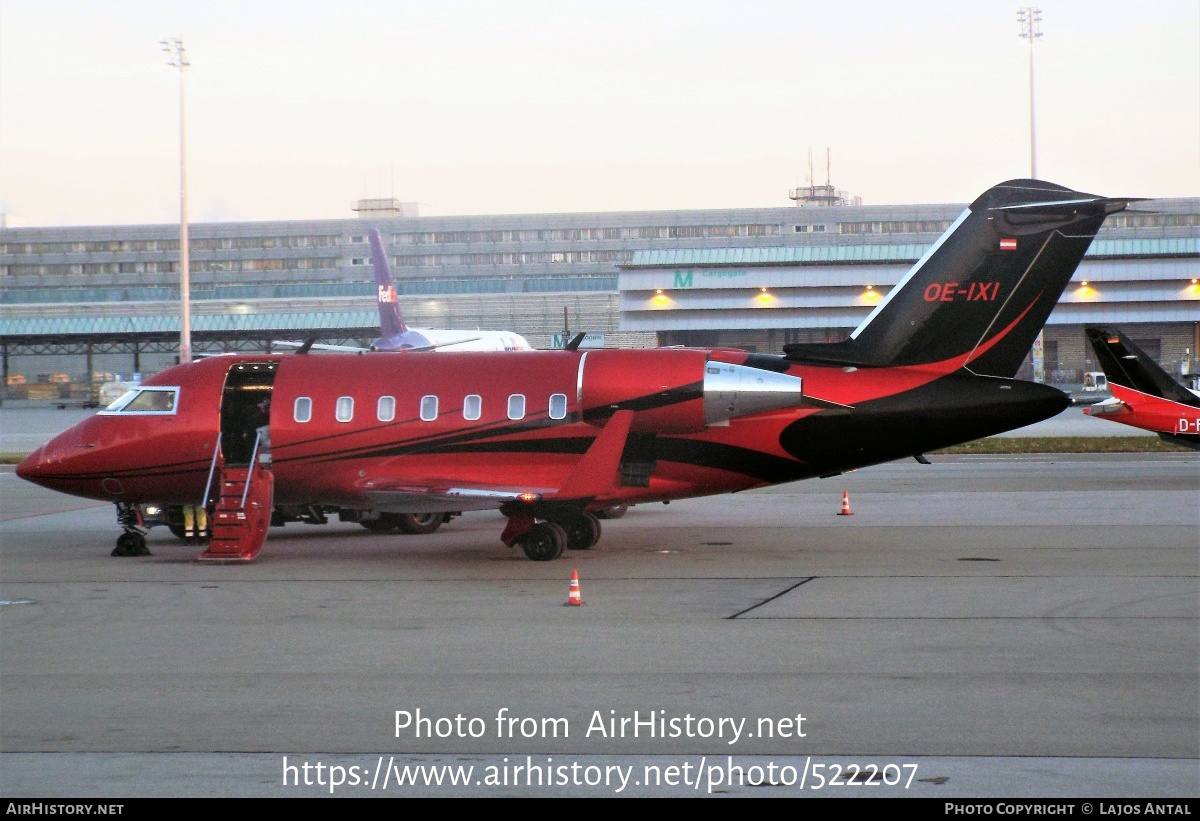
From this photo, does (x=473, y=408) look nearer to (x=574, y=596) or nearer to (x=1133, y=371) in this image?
(x=574, y=596)

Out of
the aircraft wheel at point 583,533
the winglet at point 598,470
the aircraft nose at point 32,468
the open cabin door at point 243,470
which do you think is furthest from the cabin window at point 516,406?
the aircraft nose at point 32,468

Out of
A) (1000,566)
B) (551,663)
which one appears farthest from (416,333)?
(551,663)

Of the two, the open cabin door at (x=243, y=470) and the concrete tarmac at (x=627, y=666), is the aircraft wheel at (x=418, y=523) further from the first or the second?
the open cabin door at (x=243, y=470)

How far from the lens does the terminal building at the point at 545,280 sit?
87875mm

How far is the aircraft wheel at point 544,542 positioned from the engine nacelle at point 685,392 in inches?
68.8

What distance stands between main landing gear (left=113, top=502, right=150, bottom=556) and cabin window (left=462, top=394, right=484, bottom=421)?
556 centimetres

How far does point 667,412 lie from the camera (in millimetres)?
18812

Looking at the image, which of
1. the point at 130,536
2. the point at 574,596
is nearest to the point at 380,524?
the point at 130,536

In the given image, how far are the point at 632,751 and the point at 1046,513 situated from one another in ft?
55.8

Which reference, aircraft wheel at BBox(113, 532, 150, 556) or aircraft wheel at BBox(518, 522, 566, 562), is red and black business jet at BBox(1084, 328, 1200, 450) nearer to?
aircraft wheel at BBox(518, 522, 566, 562)

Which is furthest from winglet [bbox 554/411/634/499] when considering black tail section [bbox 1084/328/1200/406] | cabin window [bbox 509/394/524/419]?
black tail section [bbox 1084/328/1200/406]

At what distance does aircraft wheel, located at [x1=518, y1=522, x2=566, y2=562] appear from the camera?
18938 mm

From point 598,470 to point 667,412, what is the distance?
53.3 inches

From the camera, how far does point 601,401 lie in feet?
62.8
